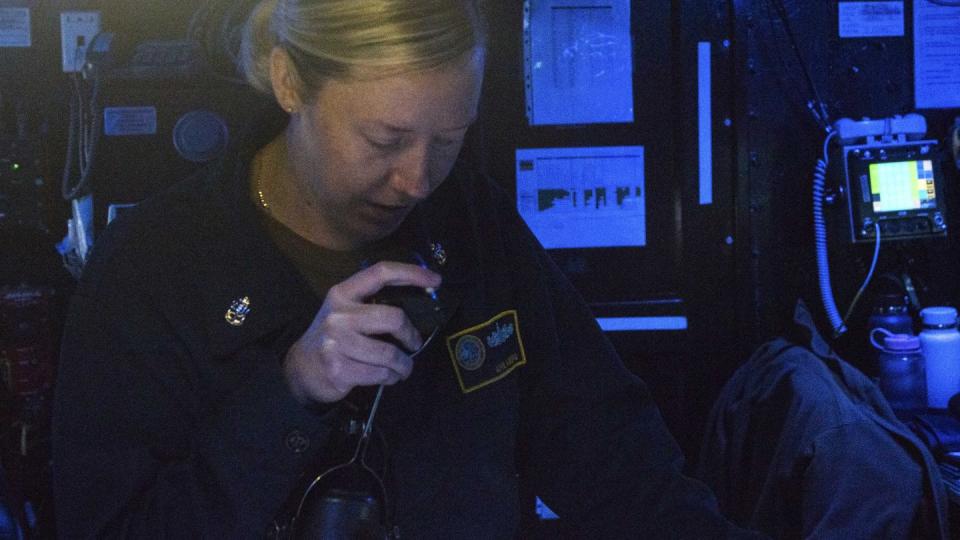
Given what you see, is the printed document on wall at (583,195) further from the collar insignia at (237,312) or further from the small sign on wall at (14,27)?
the collar insignia at (237,312)

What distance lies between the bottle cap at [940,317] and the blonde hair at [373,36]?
1.91 meters

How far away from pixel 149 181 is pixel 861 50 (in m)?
2.08

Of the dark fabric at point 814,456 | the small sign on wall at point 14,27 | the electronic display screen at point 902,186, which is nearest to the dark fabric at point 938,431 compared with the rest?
the dark fabric at point 814,456

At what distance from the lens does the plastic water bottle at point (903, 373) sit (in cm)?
270

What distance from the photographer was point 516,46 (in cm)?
Answer: 301

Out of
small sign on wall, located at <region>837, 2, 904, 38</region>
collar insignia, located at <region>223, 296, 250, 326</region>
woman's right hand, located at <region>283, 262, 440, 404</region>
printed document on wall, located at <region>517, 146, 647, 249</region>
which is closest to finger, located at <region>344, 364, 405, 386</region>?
woman's right hand, located at <region>283, 262, 440, 404</region>

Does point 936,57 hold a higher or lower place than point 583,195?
higher

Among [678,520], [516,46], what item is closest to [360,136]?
[678,520]

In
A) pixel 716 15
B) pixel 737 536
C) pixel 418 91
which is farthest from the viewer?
pixel 716 15

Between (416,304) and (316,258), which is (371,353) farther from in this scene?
(316,258)

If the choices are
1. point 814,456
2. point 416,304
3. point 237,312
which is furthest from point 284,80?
point 814,456

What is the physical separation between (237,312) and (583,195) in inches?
72.0

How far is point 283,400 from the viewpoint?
1.18 metres

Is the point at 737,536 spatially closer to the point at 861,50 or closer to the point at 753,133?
the point at 753,133
